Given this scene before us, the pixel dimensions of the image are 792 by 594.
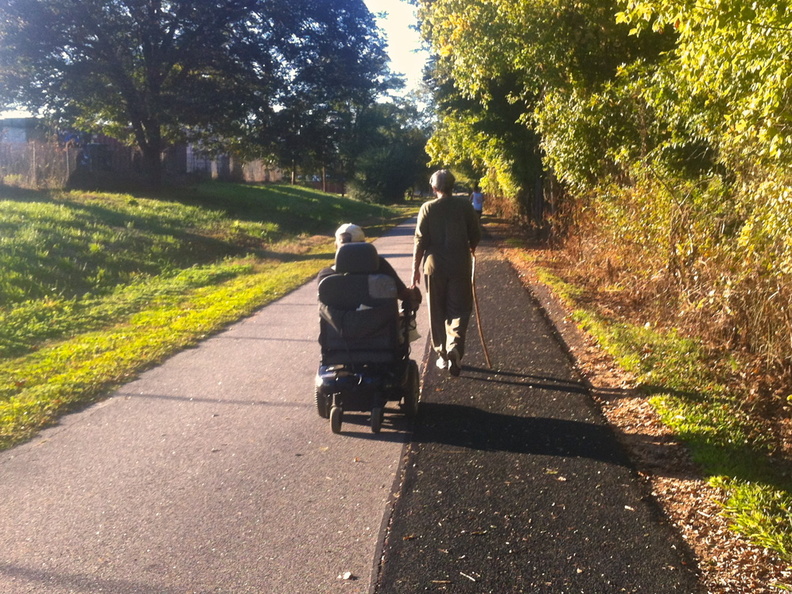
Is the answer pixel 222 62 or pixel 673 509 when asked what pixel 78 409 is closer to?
pixel 673 509

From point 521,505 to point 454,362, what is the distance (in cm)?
277

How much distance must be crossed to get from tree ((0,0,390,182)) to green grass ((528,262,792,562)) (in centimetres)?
2399

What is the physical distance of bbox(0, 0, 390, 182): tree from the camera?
28203mm

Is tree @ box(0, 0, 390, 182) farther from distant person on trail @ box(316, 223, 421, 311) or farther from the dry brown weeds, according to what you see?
distant person on trail @ box(316, 223, 421, 311)

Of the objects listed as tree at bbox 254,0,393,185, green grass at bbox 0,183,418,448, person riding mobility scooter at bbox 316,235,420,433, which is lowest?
green grass at bbox 0,183,418,448

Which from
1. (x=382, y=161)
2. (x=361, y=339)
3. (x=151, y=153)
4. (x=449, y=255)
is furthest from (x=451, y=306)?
(x=382, y=161)

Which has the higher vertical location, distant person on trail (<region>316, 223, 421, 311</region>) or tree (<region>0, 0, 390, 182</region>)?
tree (<region>0, 0, 390, 182</region>)

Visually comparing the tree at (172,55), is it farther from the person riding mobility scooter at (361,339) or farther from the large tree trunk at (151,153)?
the person riding mobility scooter at (361,339)

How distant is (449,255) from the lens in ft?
23.9

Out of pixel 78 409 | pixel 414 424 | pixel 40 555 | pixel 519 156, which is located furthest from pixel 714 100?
pixel 519 156

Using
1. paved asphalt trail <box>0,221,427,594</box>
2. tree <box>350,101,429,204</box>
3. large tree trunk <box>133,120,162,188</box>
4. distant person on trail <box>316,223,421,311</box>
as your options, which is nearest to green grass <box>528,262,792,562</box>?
paved asphalt trail <box>0,221,427,594</box>

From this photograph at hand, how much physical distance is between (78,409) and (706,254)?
20.9ft

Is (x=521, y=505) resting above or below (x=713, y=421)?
below

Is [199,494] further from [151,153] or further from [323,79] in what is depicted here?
[151,153]
